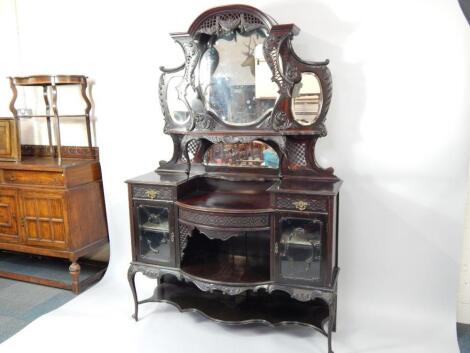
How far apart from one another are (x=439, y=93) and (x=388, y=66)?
0.32 metres

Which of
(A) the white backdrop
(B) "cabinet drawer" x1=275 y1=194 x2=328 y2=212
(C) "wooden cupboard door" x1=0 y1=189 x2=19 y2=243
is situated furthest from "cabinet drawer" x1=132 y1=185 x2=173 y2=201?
(C) "wooden cupboard door" x1=0 y1=189 x2=19 y2=243

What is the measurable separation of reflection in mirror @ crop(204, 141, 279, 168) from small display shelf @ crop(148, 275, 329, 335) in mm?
865

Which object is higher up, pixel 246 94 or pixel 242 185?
pixel 246 94

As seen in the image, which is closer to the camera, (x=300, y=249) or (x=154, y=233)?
(x=300, y=249)

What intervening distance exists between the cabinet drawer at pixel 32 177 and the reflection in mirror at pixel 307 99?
1768 millimetres

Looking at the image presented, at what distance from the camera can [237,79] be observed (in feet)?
8.46

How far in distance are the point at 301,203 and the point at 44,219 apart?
6.63 feet

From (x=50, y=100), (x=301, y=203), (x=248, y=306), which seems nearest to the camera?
(x=301, y=203)

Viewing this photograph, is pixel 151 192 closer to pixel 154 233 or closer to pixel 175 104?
pixel 154 233

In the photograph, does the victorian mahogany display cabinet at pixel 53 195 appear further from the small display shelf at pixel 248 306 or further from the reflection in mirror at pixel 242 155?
the reflection in mirror at pixel 242 155

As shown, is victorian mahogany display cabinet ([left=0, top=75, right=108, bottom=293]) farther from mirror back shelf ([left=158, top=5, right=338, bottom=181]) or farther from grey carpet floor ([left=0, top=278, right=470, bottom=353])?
mirror back shelf ([left=158, top=5, right=338, bottom=181])

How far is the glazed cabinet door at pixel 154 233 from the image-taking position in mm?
2545

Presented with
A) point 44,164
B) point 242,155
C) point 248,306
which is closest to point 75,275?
point 44,164

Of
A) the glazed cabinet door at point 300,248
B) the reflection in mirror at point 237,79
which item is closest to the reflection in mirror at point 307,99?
the reflection in mirror at point 237,79
